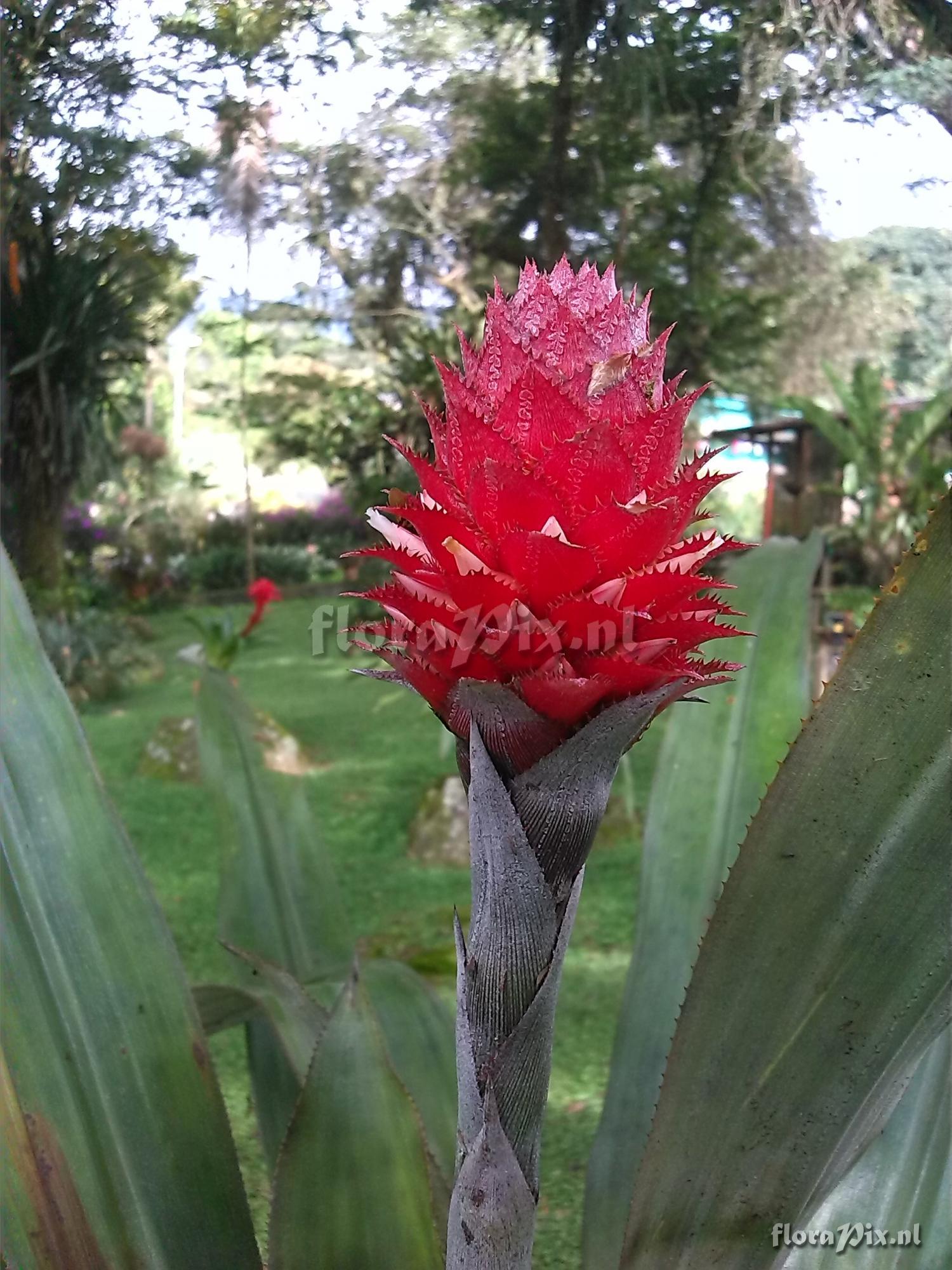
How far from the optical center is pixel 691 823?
0.56 m

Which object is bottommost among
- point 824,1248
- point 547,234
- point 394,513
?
point 824,1248

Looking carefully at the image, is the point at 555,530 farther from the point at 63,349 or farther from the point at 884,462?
the point at 884,462

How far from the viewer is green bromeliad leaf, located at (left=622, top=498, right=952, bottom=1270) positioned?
338 millimetres

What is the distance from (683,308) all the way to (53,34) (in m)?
0.90

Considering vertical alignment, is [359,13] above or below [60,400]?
above

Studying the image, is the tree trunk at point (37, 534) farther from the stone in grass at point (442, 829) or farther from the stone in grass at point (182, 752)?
the stone in grass at point (442, 829)

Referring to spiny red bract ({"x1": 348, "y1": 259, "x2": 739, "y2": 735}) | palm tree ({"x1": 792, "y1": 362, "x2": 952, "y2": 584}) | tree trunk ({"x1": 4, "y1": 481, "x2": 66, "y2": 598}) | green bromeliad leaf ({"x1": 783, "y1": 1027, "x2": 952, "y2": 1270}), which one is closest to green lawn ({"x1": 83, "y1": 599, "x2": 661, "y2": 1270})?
tree trunk ({"x1": 4, "y1": 481, "x2": 66, "y2": 598})

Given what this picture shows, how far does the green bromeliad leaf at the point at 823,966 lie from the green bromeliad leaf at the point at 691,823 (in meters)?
0.14

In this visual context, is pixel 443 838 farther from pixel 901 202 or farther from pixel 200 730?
pixel 901 202

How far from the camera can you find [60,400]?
3.94ft

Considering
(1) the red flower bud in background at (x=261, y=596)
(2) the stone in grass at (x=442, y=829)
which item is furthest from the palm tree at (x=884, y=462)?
(1) the red flower bud in background at (x=261, y=596)

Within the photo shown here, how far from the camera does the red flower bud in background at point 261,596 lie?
152cm

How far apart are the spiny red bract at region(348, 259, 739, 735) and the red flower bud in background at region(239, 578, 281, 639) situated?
4.24ft

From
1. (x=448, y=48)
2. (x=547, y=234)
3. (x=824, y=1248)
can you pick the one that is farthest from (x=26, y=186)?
(x=824, y=1248)
